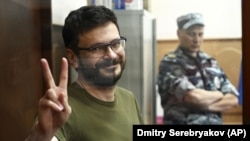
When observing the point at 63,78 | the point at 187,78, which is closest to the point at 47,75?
the point at 63,78

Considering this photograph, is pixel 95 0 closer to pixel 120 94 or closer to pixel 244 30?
A: pixel 120 94

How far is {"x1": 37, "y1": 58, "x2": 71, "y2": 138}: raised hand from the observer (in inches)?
33.4

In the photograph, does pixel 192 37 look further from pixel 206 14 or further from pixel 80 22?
pixel 80 22

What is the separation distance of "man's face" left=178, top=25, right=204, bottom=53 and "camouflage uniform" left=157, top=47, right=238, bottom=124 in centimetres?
2

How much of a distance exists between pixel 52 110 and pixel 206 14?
0.51 metres

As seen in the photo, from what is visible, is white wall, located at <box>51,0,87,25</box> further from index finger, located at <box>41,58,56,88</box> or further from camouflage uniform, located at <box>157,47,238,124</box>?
camouflage uniform, located at <box>157,47,238,124</box>

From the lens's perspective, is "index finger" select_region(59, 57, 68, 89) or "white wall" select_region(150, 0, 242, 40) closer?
"index finger" select_region(59, 57, 68, 89)

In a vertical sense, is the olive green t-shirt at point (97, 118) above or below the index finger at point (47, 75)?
below

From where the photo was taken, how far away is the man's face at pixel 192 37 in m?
1.00

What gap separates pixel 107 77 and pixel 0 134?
34 cm
